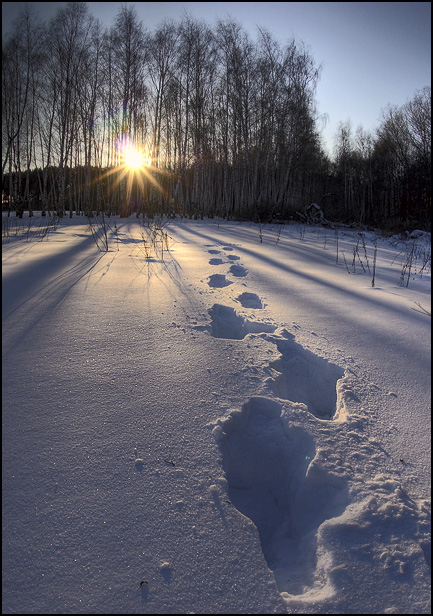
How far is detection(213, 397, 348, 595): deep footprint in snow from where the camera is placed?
83cm

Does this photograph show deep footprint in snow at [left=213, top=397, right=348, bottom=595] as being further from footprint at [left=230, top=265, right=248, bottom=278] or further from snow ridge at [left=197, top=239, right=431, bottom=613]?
footprint at [left=230, top=265, right=248, bottom=278]

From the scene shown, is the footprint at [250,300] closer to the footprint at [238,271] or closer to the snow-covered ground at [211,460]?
the snow-covered ground at [211,460]

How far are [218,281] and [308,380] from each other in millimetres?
1652

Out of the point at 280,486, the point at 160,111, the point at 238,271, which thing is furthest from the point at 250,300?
the point at 160,111

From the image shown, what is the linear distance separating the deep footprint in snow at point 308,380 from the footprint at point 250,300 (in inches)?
29.8

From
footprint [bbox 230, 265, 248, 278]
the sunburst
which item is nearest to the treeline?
the sunburst

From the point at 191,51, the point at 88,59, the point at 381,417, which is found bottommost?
the point at 381,417

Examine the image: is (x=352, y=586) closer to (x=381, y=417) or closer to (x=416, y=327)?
(x=381, y=417)

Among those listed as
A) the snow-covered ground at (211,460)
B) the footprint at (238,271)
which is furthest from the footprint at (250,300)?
the footprint at (238,271)

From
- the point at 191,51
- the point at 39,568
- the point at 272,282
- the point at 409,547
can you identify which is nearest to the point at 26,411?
the point at 39,568

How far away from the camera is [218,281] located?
306cm

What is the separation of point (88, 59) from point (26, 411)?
50.6 ft

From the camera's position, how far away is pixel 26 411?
3.70 ft

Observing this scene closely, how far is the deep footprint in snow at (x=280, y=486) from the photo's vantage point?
2.73ft
